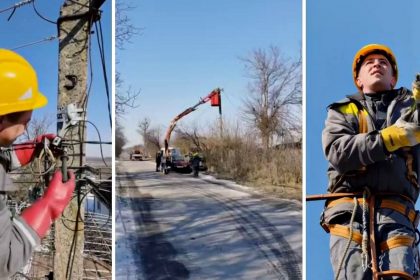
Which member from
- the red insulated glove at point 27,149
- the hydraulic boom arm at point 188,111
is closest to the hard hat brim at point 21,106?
the red insulated glove at point 27,149

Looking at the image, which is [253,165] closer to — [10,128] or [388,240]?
[388,240]

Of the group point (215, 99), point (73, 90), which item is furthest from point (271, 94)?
point (73, 90)

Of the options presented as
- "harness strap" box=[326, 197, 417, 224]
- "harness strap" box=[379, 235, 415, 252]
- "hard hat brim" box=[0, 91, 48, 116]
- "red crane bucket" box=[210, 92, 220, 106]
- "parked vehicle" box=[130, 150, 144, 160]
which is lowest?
"harness strap" box=[379, 235, 415, 252]

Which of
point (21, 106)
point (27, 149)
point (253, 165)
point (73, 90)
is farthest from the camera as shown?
point (253, 165)

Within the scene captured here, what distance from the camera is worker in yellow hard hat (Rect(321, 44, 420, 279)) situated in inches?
64.2

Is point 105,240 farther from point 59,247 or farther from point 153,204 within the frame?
point 153,204

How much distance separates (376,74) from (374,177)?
0.36 metres

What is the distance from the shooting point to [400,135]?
1609mm

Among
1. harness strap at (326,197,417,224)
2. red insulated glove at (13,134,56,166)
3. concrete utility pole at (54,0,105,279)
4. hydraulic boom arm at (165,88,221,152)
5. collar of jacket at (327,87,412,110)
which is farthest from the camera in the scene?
hydraulic boom arm at (165,88,221,152)

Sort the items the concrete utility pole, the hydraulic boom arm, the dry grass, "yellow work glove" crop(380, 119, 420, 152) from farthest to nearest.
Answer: the dry grass, the hydraulic boom arm, the concrete utility pole, "yellow work glove" crop(380, 119, 420, 152)

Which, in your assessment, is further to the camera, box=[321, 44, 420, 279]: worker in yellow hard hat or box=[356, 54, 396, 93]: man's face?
box=[356, 54, 396, 93]: man's face

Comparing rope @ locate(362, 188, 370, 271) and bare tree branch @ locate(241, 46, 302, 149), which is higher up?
bare tree branch @ locate(241, 46, 302, 149)

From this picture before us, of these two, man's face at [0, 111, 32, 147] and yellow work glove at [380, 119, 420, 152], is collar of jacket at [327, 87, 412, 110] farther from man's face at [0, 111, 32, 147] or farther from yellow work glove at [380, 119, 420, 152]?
man's face at [0, 111, 32, 147]

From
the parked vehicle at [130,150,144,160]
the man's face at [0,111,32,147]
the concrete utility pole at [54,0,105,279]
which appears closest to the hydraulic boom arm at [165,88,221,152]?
the parked vehicle at [130,150,144,160]
